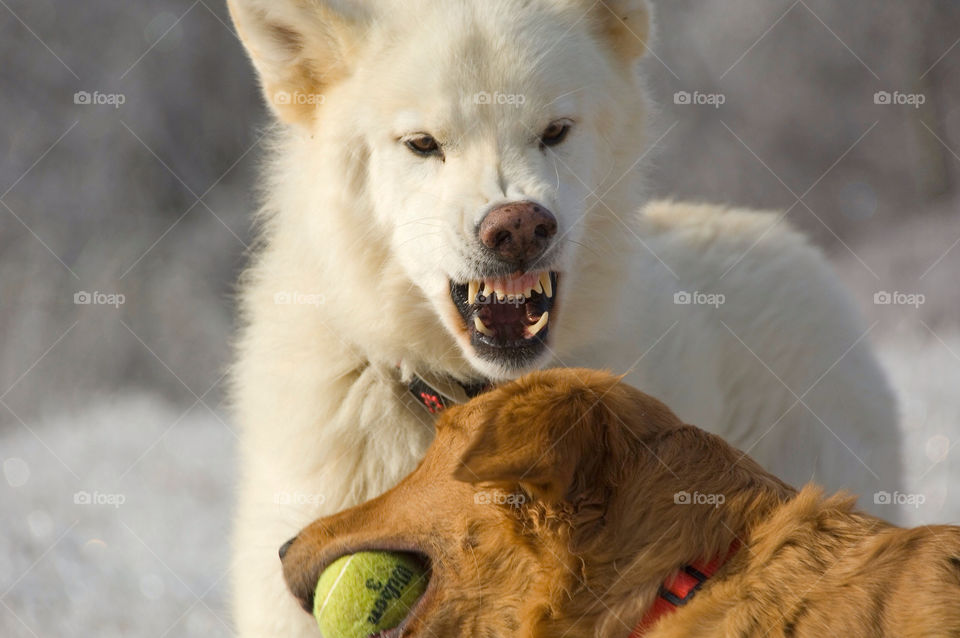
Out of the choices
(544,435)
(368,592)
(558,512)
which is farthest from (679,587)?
(368,592)

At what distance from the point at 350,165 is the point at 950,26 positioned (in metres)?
6.66

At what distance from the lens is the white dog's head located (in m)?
2.76

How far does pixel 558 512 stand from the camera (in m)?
2.05

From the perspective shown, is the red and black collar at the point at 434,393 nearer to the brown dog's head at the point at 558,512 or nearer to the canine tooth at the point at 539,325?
the canine tooth at the point at 539,325

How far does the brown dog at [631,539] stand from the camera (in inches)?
72.2

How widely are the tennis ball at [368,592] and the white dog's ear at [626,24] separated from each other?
1869 mm

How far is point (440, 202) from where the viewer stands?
281 centimetres

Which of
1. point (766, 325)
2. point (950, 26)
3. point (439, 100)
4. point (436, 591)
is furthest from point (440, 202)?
point (950, 26)

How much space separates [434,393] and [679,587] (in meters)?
1.37

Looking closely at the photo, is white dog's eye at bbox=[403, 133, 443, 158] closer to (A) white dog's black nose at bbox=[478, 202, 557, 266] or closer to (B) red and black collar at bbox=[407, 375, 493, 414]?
(A) white dog's black nose at bbox=[478, 202, 557, 266]

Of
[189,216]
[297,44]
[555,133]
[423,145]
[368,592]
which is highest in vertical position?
[189,216]

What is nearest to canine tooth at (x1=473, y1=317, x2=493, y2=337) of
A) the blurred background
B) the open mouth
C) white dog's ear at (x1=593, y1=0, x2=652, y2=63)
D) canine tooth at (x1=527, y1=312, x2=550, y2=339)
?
the open mouth

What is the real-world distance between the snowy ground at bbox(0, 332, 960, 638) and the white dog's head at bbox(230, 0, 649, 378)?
1975 mm

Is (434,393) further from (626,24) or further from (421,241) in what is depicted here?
(626,24)
